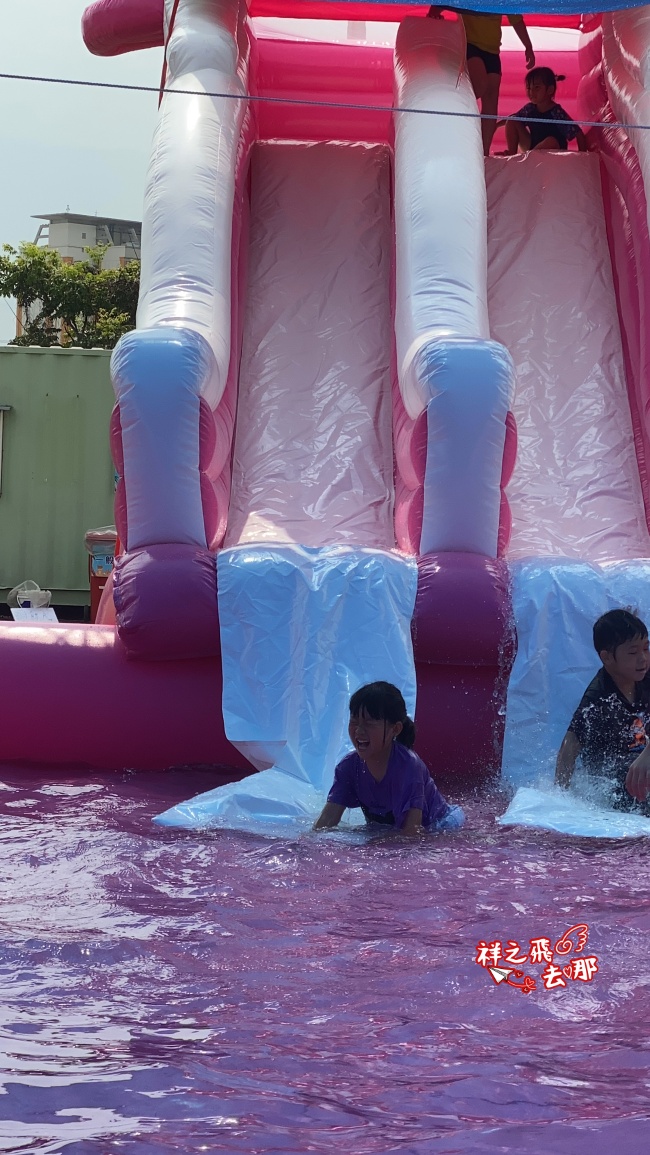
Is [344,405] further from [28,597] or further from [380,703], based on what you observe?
[28,597]

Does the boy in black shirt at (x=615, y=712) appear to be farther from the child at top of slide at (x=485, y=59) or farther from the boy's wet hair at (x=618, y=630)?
the child at top of slide at (x=485, y=59)

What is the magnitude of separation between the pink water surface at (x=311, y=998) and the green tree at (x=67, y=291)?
55.2 feet

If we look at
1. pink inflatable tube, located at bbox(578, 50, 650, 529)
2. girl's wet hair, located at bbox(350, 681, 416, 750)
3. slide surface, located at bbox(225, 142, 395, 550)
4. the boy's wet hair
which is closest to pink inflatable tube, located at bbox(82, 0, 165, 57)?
slide surface, located at bbox(225, 142, 395, 550)

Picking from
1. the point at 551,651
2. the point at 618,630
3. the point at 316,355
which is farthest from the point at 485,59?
the point at 618,630

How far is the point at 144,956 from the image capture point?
94.7 inches

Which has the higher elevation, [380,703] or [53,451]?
[53,451]

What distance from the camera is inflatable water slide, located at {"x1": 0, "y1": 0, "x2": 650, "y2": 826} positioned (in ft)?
13.3

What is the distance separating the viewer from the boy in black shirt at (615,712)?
11.7 feet

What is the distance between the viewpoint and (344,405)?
17.1 ft

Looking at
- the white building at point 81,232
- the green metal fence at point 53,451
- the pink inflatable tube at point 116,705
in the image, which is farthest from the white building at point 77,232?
the pink inflatable tube at point 116,705

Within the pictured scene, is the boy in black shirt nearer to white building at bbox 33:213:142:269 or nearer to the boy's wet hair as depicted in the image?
the boy's wet hair

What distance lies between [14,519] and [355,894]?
6261mm

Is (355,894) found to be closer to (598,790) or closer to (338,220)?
(598,790)

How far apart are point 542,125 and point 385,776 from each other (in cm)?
407
